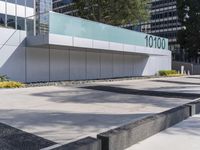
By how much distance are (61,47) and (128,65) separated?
11.0m

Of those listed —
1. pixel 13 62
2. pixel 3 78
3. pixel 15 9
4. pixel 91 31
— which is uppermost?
pixel 15 9

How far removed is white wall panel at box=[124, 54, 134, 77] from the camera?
103 feet

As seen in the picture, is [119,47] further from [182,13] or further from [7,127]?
[182,13]

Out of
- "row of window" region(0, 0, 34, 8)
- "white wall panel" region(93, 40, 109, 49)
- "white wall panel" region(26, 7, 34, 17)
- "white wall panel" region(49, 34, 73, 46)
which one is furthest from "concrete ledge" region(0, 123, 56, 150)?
"row of window" region(0, 0, 34, 8)

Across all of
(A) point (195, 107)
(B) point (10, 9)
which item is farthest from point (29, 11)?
(A) point (195, 107)

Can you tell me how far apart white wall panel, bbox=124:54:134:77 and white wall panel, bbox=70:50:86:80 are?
6.94 m

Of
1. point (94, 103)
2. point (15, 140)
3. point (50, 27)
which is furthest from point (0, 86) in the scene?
point (15, 140)

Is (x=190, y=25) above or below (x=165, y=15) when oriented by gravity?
below

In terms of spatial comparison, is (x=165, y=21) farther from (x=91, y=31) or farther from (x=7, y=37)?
(x=7, y=37)

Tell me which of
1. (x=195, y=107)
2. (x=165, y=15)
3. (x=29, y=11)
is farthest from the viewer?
(x=165, y=15)

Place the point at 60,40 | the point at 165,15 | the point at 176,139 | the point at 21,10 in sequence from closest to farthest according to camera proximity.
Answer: the point at 176,139 < the point at 60,40 < the point at 21,10 < the point at 165,15

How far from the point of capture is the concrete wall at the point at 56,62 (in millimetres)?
19312

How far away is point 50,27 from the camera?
1923 centimetres

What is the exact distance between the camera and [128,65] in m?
31.8
